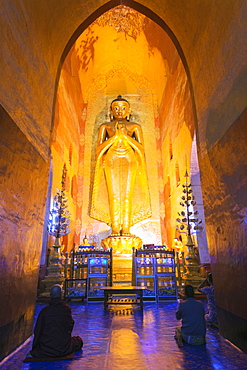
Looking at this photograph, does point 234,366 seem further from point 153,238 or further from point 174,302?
point 153,238

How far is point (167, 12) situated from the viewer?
3873 mm

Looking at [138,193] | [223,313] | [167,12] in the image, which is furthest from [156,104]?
[223,313]

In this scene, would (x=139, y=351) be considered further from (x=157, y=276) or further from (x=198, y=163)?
(x=157, y=276)

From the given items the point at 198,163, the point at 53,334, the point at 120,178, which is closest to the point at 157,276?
the point at 198,163

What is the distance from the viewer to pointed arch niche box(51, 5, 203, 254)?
8.45 m

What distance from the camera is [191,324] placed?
238 centimetres

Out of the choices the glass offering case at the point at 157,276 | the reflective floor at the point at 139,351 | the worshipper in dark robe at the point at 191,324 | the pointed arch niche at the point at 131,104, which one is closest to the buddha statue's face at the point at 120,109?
the pointed arch niche at the point at 131,104

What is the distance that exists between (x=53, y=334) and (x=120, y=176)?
7.56m

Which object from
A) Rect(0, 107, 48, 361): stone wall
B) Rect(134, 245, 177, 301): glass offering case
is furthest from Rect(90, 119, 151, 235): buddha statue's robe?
Rect(0, 107, 48, 361): stone wall

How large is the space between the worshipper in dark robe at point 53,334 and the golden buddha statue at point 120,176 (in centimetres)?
668

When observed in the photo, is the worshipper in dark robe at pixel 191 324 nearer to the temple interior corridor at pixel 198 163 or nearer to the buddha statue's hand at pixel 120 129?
the temple interior corridor at pixel 198 163

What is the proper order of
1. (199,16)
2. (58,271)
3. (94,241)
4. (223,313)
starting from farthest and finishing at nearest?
(94,241), (58,271), (199,16), (223,313)

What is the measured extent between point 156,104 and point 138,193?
13.6 feet

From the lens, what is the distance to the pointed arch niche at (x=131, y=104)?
27.7ft
